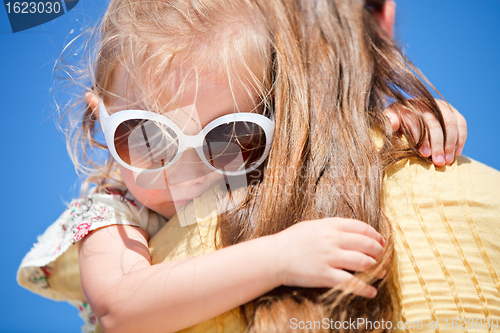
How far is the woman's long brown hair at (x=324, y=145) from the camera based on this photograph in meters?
0.62

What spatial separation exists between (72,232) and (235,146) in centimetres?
51

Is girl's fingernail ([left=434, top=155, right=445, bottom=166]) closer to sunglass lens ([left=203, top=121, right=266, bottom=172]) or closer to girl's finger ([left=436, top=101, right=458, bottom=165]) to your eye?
girl's finger ([left=436, top=101, right=458, bottom=165])

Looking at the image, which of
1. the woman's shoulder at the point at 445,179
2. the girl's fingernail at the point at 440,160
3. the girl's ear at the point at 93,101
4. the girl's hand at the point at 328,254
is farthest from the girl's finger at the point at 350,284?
the girl's ear at the point at 93,101

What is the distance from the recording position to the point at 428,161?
81 centimetres

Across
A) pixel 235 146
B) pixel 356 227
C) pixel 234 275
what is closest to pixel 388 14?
pixel 235 146

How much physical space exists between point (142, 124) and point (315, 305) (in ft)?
1.68

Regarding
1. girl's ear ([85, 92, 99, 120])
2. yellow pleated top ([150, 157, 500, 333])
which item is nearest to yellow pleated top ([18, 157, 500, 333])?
yellow pleated top ([150, 157, 500, 333])

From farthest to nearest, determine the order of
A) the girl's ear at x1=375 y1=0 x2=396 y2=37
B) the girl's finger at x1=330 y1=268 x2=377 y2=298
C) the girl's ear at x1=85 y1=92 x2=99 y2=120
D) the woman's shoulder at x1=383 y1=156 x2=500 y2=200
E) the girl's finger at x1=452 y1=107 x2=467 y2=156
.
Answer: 1. the girl's ear at x1=375 y1=0 x2=396 y2=37
2. the girl's ear at x1=85 y1=92 x2=99 y2=120
3. the girl's finger at x1=452 y1=107 x2=467 y2=156
4. the woman's shoulder at x1=383 y1=156 x2=500 y2=200
5. the girl's finger at x1=330 y1=268 x2=377 y2=298

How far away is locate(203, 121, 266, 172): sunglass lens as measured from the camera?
2.62 ft

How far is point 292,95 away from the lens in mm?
865

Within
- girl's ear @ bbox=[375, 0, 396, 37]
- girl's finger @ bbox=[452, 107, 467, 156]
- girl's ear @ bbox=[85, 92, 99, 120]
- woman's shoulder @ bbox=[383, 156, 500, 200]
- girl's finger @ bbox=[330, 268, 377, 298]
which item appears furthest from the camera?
girl's ear @ bbox=[375, 0, 396, 37]

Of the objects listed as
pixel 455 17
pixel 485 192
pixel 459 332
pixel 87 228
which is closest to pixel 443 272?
pixel 459 332

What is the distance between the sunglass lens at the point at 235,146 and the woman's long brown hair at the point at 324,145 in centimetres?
5

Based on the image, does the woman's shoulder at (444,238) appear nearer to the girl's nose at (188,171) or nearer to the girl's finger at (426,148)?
the girl's finger at (426,148)
